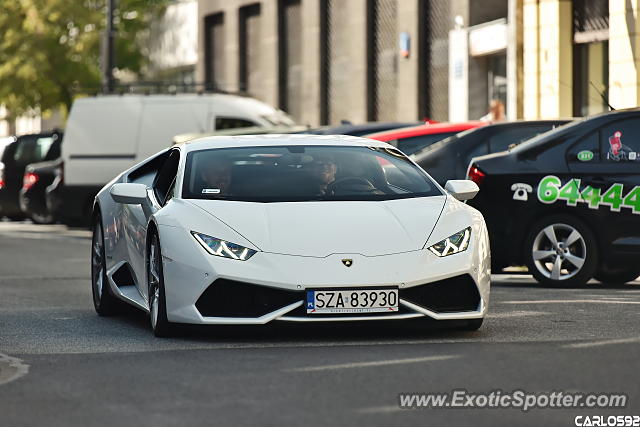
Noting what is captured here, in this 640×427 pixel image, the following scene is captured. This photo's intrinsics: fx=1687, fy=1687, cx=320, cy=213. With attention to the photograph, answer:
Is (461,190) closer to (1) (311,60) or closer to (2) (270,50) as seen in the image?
(1) (311,60)

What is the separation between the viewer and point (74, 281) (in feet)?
53.2

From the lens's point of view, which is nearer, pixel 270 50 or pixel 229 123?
pixel 229 123

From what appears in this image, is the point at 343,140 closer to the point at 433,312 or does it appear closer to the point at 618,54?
the point at 433,312

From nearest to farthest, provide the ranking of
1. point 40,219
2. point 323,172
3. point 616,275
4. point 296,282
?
1. point 296,282
2. point 323,172
3. point 616,275
4. point 40,219

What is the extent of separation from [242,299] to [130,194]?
155cm

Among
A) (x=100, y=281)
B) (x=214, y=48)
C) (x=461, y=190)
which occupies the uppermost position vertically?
(x=214, y=48)

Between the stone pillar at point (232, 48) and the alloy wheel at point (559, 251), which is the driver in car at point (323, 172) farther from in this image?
the stone pillar at point (232, 48)

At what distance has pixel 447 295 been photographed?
377 inches

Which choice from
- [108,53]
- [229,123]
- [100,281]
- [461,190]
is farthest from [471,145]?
[108,53]

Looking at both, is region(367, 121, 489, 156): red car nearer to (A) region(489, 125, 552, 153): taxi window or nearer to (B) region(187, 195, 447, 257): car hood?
(A) region(489, 125, 552, 153): taxi window

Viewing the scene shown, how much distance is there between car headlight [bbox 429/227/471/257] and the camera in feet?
31.3

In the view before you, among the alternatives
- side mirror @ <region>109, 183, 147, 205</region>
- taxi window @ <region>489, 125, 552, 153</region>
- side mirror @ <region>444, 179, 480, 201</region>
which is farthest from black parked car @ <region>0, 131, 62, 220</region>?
side mirror @ <region>444, 179, 480, 201</region>

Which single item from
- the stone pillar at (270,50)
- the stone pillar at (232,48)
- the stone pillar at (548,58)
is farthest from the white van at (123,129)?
the stone pillar at (232,48)

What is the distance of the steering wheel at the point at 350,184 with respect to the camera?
1034cm
